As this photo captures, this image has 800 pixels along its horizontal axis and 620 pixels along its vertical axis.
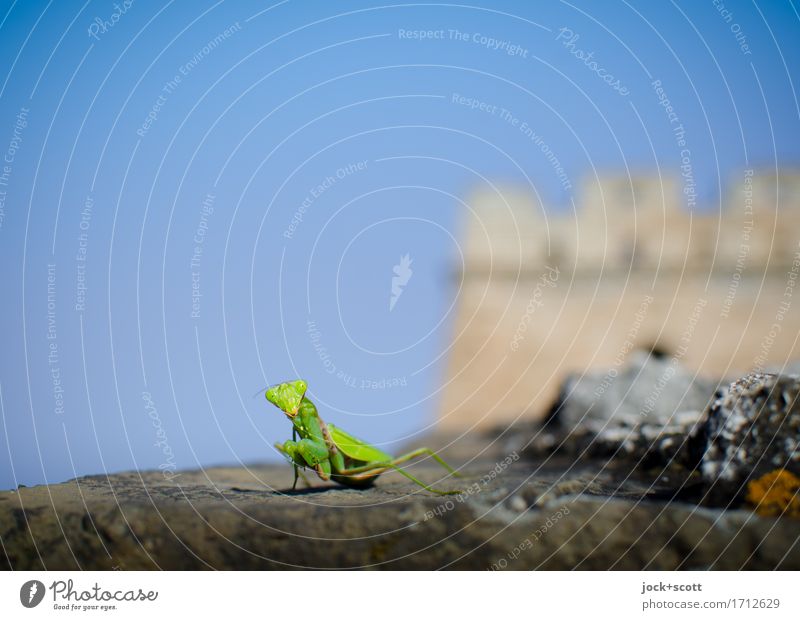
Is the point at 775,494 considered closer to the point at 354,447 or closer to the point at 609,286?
the point at 354,447

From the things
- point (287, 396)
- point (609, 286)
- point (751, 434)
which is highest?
point (609, 286)

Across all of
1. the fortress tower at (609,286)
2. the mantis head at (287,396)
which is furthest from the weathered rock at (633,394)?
the fortress tower at (609,286)

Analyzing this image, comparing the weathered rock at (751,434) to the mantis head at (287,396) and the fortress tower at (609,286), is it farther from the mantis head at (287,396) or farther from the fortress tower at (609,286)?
the fortress tower at (609,286)

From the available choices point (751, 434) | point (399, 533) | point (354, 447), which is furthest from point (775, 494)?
point (354, 447)

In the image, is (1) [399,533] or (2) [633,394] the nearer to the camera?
(1) [399,533]

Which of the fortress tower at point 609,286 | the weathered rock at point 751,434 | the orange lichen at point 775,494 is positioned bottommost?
the orange lichen at point 775,494

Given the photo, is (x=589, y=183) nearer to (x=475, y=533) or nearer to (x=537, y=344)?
(x=537, y=344)

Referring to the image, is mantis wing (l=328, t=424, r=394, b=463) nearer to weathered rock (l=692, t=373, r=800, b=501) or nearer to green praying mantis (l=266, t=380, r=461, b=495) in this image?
green praying mantis (l=266, t=380, r=461, b=495)
